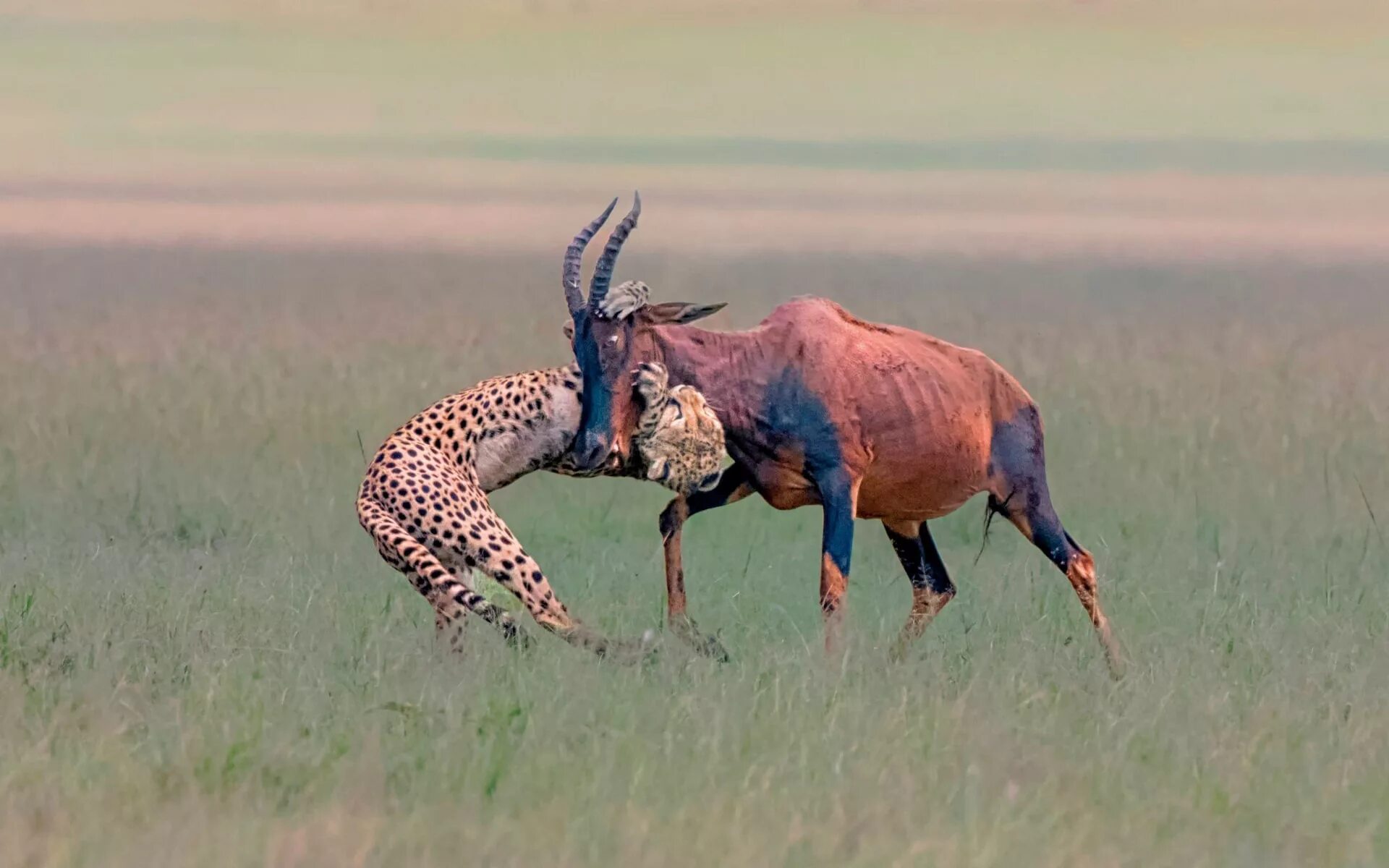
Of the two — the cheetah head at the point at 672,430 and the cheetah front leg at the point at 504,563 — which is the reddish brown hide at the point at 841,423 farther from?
the cheetah front leg at the point at 504,563

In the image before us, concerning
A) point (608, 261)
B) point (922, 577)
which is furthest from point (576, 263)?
point (922, 577)

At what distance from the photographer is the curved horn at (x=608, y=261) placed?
7398 mm

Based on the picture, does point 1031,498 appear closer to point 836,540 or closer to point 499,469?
point 836,540

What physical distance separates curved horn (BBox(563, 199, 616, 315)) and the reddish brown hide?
1.7 inches

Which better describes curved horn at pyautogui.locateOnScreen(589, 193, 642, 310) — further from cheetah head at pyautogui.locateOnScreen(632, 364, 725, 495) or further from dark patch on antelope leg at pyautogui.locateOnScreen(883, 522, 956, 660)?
dark patch on antelope leg at pyautogui.locateOnScreen(883, 522, 956, 660)

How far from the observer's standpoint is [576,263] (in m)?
7.45

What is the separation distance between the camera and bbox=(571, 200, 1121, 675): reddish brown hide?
7617 millimetres

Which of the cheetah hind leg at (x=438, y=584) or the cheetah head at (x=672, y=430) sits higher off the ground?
the cheetah head at (x=672, y=430)

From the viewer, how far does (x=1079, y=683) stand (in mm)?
7047

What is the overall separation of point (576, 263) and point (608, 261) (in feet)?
0.42

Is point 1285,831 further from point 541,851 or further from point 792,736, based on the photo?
point 541,851

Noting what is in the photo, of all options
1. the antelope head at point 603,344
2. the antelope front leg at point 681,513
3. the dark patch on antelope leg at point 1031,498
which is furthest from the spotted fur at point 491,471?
the dark patch on antelope leg at point 1031,498

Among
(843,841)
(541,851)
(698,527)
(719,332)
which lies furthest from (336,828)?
(698,527)

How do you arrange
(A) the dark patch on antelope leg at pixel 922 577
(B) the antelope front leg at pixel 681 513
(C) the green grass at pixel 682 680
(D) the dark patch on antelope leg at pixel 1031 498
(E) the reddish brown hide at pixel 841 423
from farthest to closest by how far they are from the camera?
(A) the dark patch on antelope leg at pixel 922 577, (D) the dark patch on antelope leg at pixel 1031 498, (B) the antelope front leg at pixel 681 513, (E) the reddish brown hide at pixel 841 423, (C) the green grass at pixel 682 680
